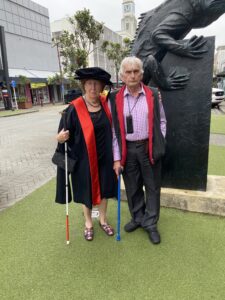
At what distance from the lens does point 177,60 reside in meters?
3.46

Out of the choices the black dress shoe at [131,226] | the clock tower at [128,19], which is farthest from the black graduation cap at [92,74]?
the clock tower at [128,19]

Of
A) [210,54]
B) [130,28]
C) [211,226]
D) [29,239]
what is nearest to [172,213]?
[211,226]

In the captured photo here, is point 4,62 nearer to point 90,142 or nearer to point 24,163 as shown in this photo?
point 24,163

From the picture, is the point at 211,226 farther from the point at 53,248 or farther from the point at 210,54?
the point at 210,54

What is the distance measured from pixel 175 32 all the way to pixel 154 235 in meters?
2.56

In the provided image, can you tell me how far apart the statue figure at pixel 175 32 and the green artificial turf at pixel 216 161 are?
246 centimetres

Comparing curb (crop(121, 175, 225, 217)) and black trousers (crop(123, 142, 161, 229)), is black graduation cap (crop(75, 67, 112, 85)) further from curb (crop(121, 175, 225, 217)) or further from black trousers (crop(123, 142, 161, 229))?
curb (crop(121, 175, 225, 217))

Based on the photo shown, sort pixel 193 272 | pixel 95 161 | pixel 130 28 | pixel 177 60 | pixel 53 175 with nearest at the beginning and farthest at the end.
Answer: pixel 193 272 → pixel 95 161 → pixel 177 60 → pixel 53 175 → pixel 130 28

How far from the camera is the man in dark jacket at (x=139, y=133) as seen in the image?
2.60m

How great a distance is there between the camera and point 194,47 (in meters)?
3.27

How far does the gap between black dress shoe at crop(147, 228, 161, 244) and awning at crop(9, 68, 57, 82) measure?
2713cm

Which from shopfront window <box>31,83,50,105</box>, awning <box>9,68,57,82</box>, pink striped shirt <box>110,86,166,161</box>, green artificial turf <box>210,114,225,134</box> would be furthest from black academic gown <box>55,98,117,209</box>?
shopfront window <box>31,83,50,105</box>

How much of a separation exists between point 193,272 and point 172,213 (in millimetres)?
1133

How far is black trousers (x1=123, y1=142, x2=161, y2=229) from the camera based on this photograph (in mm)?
2783
